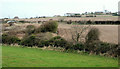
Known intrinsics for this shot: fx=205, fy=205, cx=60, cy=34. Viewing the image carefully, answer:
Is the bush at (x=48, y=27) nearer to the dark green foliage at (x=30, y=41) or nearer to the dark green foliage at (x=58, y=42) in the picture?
the dark green foliage at (x=30, y=41)

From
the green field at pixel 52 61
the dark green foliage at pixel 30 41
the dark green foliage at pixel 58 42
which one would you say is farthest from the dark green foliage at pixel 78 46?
the dark green foliage at pixel 30 41

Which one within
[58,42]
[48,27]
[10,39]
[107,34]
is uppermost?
[48,27]

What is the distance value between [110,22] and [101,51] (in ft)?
166

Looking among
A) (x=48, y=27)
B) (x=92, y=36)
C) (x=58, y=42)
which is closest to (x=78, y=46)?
(x=92, y=36)

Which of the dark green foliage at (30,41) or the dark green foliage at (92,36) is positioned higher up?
the dark green foliage at (92,36)

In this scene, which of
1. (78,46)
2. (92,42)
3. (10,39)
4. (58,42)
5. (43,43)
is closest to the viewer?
(92,42)

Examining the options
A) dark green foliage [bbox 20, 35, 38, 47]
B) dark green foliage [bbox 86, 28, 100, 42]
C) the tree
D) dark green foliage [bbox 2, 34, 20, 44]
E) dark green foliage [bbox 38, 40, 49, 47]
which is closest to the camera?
the tree

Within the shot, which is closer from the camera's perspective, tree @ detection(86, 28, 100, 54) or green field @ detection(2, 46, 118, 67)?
green field @ detection(2, 46, 118, 67)

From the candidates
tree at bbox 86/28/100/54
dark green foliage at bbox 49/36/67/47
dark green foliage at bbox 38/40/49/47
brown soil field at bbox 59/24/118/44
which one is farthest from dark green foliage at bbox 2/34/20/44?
tree at bbox 86/28/100/54

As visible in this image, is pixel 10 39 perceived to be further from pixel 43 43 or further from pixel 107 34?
pixel 107 34

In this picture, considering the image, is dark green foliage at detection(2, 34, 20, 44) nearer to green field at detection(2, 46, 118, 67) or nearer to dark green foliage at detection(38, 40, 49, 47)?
dark green foliage at detection(38, 40, 49, 47)

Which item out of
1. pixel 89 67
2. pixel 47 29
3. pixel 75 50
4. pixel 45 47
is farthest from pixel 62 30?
pixel 89 67

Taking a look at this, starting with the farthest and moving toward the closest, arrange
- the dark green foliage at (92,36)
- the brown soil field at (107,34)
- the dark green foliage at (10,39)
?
1. the brown soil field at (107,34)
2. the dark green foliage at (10,39)
3. the dark green foliage at (92,36)

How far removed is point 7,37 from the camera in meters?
39.6
